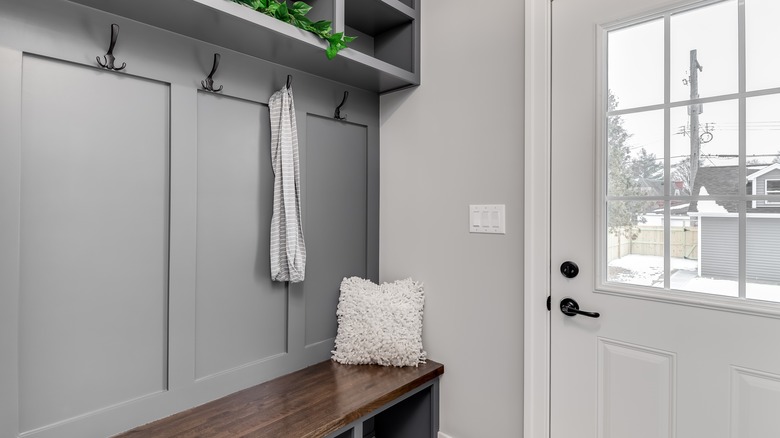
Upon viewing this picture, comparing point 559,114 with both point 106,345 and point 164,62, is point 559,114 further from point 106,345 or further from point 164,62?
point 106,345

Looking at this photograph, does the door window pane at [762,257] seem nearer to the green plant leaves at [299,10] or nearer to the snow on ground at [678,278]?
the snow on ground at [678,278]

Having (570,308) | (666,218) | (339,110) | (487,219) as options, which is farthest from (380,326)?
(666,218)

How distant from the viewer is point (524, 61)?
151 centimetres

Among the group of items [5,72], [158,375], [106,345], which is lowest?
[158,375]

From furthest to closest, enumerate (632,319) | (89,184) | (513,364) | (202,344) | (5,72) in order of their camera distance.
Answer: (513,364) → (202,344) → (632,319) → (89,184) → (5,72)

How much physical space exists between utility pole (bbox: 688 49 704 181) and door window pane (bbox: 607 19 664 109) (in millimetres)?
78

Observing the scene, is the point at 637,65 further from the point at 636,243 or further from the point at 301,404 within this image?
the point at 301,404

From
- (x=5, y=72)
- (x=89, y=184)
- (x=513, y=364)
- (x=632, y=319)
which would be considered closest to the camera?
(x=5, y=72)

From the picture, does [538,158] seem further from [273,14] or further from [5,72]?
[5,72]

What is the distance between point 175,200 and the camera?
52.5 inches

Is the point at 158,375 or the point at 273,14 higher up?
the point at 273,14

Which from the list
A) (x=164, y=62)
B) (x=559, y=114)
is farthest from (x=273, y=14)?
(x=559, y=114)

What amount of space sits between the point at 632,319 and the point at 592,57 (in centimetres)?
90

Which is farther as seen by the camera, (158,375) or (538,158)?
(538,158)
